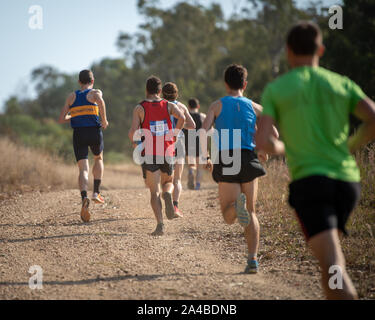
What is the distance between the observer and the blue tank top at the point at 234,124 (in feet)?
15.1

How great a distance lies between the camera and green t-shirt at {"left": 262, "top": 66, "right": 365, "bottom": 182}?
291 centimetres

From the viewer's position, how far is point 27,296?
4156mm

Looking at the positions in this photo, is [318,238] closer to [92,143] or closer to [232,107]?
[232,107]

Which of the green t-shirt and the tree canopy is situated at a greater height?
the tree canopy

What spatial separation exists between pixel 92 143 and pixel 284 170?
3684 millimetres

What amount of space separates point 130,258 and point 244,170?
5.96 ft

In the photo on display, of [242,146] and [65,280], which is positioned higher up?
[242,146]

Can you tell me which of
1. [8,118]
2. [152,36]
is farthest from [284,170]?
[152,36]

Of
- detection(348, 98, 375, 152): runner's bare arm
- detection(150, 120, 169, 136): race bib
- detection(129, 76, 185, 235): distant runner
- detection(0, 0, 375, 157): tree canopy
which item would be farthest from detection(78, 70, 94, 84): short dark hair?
detection(0, 0, 375, 157): tree canopy

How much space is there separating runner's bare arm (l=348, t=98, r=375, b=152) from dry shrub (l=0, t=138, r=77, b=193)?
9681 mm

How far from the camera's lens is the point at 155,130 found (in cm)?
625

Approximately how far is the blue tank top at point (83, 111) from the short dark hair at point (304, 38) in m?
4.87

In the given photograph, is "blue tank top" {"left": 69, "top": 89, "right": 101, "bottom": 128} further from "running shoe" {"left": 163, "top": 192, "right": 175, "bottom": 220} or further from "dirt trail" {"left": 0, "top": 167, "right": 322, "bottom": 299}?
"running shoe" {"left": 163, "top": 192, "right": 175, "bottom": 220}

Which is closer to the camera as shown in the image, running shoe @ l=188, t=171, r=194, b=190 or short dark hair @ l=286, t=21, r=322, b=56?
short dark hair @ l=286, t=21, r=322, b=56
